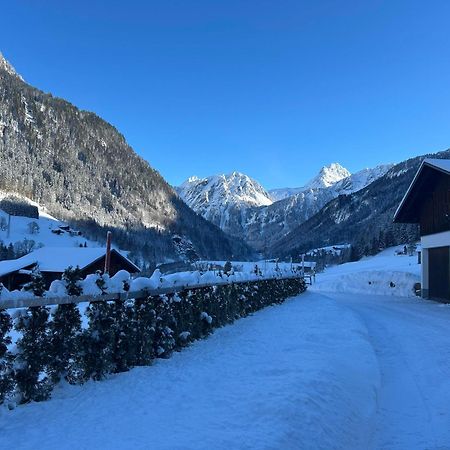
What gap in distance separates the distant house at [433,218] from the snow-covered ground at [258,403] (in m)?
17.2

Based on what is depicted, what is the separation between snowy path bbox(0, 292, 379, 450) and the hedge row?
0.23 meters

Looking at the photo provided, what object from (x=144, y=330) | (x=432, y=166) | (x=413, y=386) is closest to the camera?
(x=413, y=386)

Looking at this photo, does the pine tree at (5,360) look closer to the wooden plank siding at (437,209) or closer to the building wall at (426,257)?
the wooden plank siding at (437,209)

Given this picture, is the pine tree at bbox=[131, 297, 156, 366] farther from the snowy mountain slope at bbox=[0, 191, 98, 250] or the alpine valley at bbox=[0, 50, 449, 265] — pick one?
the alpine valley at bbox=[0, 50, 449, 265]

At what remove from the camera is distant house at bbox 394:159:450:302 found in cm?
2527

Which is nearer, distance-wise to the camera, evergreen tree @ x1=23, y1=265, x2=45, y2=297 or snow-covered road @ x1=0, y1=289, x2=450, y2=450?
snow-covered road @ x1=0, y1=289, x2=450, y2=450

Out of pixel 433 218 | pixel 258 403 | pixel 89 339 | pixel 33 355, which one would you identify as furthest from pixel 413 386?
pixel 433 218

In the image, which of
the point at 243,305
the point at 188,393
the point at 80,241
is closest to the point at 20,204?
the point at 80,241

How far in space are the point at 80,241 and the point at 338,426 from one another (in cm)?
12109

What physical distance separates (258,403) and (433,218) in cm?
2505

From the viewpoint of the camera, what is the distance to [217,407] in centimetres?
530

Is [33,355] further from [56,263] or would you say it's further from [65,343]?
[56,263]

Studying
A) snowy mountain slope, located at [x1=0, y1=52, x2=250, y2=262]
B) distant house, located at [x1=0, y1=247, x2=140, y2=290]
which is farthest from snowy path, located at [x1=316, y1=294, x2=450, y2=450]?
snowy mountain slope, located at [x1=0, y1=52, x2=250, y2=262]

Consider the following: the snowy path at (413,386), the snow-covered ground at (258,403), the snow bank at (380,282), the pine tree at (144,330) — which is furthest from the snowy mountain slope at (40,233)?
the snow-covered ground at (258,403)
